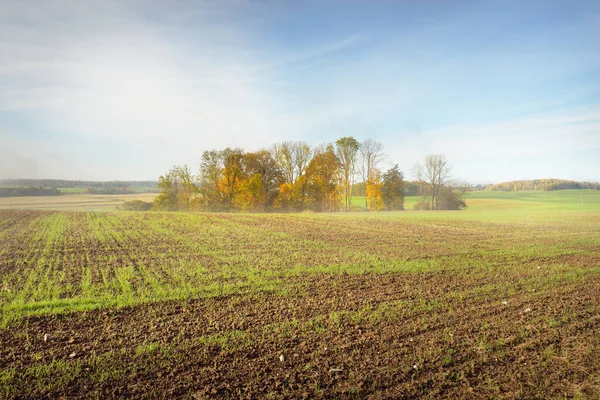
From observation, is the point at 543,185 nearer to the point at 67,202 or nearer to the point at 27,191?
the point at 67,202

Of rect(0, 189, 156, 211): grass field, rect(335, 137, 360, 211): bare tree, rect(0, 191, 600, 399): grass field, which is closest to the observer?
rect(0, 191, 600, 399): grass field

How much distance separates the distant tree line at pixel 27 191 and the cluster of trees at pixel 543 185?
267ft

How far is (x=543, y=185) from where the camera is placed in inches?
2608

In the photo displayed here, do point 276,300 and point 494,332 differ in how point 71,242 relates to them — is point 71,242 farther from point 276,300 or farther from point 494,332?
point 494,332

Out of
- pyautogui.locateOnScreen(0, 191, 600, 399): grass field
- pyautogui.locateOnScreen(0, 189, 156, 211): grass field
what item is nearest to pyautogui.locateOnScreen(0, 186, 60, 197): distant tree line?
pyautogui.locateOnScreen(0, 189, 156, 211): grass field

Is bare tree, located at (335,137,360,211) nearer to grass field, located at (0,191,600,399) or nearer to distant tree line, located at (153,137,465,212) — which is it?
distant tree line, located at (153,137,465,212)

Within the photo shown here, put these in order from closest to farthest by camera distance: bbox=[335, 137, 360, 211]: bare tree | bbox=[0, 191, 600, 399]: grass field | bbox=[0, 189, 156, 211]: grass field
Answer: bbox=[0, 191, 600, 399]: grass field < bbox=[0, 189, 156, 211]: grass field < bbox=[335, 137, 360, 211]: bare tree

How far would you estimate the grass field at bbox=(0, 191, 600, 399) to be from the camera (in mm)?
4816

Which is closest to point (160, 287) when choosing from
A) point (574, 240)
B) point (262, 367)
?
point (262, 367)

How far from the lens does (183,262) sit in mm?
12820

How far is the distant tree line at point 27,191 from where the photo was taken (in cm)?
3828

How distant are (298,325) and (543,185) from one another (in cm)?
7641

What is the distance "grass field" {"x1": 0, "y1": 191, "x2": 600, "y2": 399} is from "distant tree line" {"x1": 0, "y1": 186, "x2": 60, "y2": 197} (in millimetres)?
31704

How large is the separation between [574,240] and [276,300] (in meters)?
18.6
